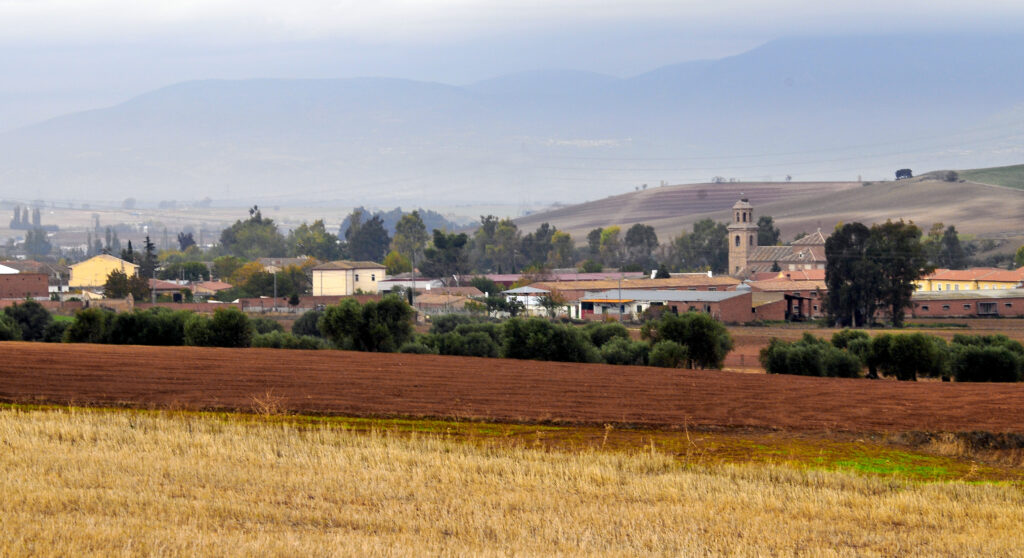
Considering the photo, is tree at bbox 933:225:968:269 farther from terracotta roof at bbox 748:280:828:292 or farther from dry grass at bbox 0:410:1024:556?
dry grass at bbox 0:410:1024:556

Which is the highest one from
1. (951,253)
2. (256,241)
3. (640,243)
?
(256,241)

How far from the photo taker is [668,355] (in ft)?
140

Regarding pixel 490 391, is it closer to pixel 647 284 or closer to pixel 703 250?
pixel 647 284

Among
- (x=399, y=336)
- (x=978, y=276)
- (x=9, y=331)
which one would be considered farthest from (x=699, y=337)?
(x=978, y=276)

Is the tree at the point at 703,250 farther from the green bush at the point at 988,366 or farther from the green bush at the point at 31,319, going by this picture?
the green bush at the point at 988,366

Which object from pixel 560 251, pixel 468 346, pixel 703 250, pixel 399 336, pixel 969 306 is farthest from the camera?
pixel 560 251

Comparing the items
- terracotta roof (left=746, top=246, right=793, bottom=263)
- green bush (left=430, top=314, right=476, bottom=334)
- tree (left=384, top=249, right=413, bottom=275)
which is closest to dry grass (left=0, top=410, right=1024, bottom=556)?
green bush (left=430, top=314, right=476, bottom=334)

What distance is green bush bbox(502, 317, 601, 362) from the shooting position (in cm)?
4275

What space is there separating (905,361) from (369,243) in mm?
129888

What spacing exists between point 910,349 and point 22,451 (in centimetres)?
3138

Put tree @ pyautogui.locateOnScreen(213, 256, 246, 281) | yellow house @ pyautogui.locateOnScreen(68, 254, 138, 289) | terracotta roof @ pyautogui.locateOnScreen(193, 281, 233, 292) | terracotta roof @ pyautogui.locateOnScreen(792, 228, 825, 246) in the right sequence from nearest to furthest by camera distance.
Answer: terracotta roof @ pyautogui.locateOnScreen(193, 281, 233, 292) → yellow house @ pyautogui.locateOnScreen(68, 254, 138, 289) → tree @ pyautogui.locateOnScreen(213, 256, 246, 281) → terracotta roof @ pyautogui.locateOnScreen(792, 228, 825, 246)

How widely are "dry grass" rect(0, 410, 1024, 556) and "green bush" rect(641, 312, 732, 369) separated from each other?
82.1 ft

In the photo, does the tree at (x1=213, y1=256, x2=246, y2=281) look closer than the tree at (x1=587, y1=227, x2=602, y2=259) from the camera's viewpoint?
Yes

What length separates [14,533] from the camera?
40.9 feet
